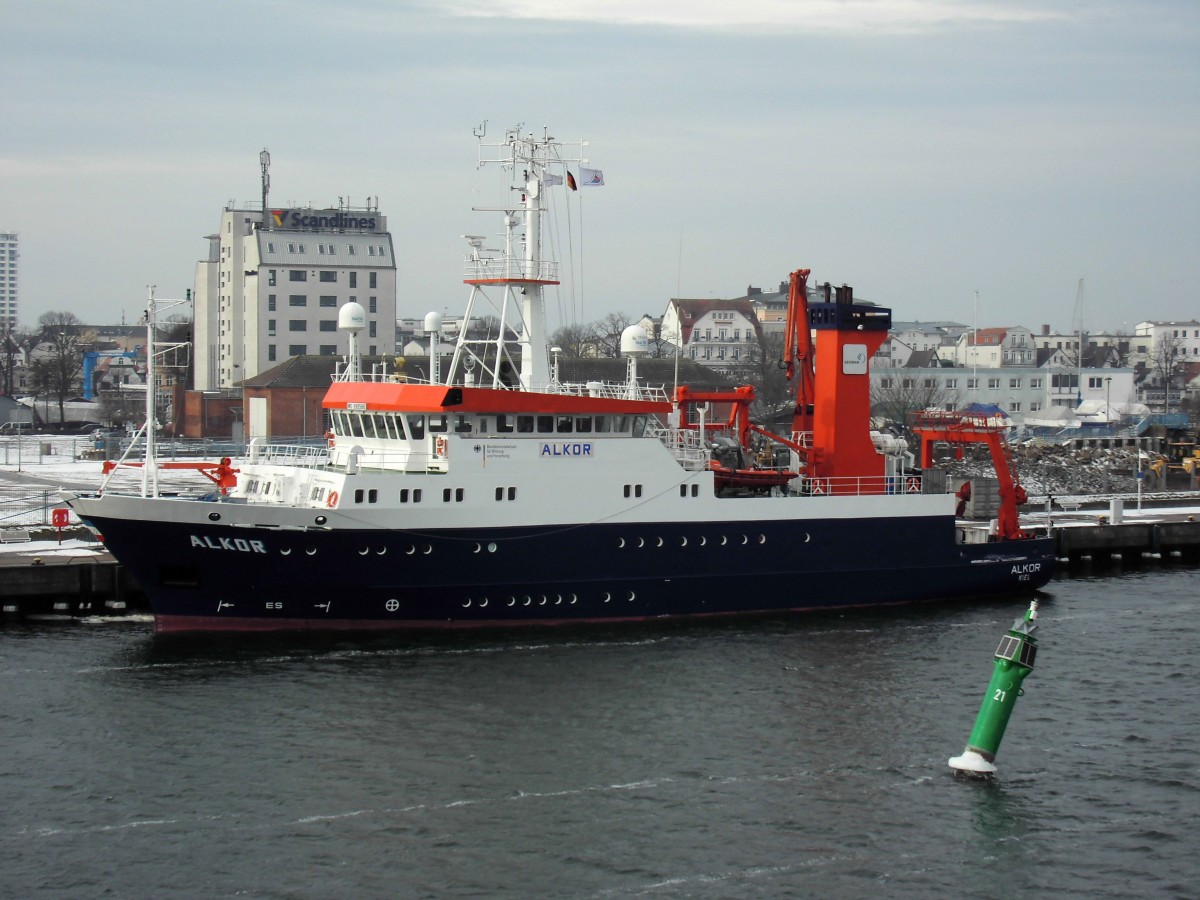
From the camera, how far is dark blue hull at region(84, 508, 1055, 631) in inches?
966

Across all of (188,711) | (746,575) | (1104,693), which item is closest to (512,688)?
(188,711)

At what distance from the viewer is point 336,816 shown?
16.7m

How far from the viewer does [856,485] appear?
29.9 meters

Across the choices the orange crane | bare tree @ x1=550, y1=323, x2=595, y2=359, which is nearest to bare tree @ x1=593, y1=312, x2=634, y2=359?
bare tree @ x1=550, y1=323, x2=595, y2=359

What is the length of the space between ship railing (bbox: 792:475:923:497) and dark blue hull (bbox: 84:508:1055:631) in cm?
96

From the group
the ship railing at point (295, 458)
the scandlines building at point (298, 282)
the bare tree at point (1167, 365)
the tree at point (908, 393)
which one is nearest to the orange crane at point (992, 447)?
the ship railing at point (295, 458)

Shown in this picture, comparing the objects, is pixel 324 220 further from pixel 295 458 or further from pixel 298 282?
pixel 295 458

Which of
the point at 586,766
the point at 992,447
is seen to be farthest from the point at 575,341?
the point at 586,766

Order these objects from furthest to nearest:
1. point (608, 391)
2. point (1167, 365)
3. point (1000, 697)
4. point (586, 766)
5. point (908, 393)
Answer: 1. point (1167, 365)
2. point (908, 393)
3. point (608, 391)
4. point (586, 766)
5. point (1000, 697)

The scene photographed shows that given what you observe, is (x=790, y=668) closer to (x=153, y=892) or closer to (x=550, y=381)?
(x=550, y=381)

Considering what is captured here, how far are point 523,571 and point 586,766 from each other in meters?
7.85

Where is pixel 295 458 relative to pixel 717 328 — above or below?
below

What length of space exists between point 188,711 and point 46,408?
75773mm

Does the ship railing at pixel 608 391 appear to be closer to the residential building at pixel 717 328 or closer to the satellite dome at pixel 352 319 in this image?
the satellite dome at pixel 352 319
